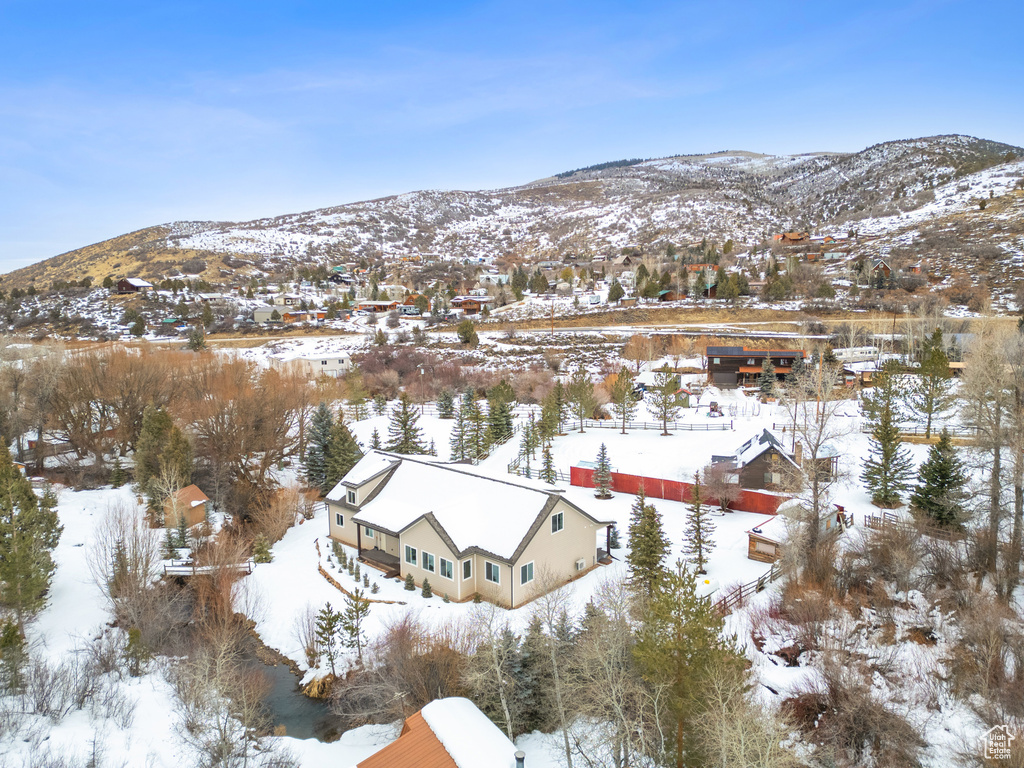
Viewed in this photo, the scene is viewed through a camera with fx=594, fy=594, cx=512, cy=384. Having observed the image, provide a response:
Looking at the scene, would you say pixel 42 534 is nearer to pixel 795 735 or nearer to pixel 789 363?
pixel 795 735

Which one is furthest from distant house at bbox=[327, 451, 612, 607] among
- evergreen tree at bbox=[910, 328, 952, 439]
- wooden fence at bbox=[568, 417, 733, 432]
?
evergreen tree at bbox=[910, 328, 952, 439]

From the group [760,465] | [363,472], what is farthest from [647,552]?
[363,472]

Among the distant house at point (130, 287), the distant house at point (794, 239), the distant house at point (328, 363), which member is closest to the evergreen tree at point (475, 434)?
the distant house at point (328, 363)

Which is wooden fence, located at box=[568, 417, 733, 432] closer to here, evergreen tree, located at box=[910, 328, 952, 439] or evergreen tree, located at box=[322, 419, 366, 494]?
evergreen tree, located at box=[910, 328, 952, 439]

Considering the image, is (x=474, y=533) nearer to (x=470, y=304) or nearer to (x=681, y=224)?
(x=470, y=304)

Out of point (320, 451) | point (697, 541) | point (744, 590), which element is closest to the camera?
point (744, 590)
